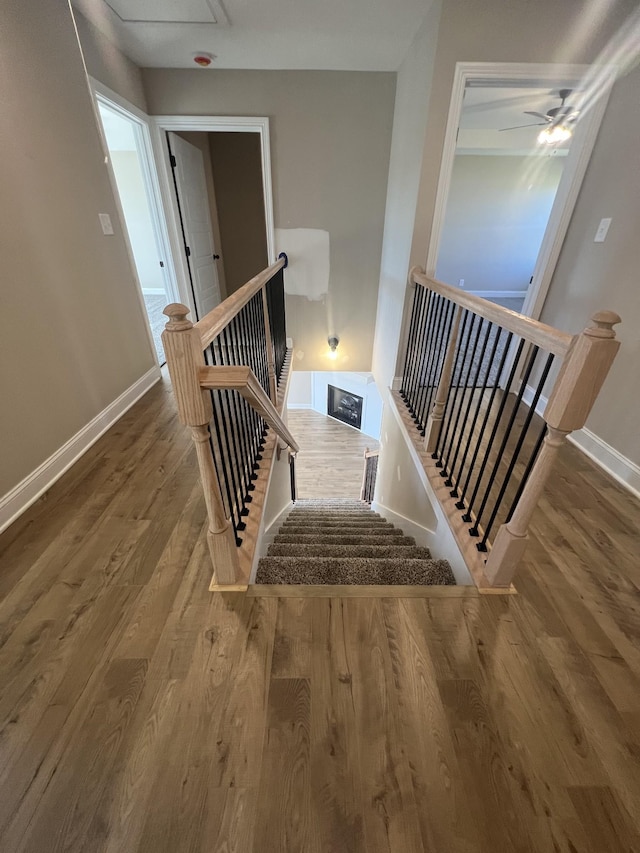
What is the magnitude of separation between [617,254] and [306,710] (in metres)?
2.69

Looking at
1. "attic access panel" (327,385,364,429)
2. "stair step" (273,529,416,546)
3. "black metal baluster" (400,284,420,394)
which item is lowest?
"attic access panel" (327,385,364,429)

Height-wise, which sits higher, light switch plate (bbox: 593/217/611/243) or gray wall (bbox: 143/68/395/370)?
gray wall (bbox: 143/68/395/370)

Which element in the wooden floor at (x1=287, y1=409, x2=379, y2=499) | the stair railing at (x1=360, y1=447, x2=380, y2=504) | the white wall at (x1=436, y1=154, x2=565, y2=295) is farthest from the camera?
the white wall at (x1=436, y1=154, x2=565, y2=295)

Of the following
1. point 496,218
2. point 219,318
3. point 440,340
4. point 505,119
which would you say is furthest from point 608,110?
point 496,218

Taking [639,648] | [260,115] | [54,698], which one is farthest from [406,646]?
[260,115]

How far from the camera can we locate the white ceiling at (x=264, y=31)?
2080 mm

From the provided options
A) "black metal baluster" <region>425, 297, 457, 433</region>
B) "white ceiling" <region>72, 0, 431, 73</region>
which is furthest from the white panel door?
"black metal baluster" <region>425, 297, 457, 433</region>

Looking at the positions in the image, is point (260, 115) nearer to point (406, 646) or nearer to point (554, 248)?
Result: point (554, 248)

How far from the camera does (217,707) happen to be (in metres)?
0.99

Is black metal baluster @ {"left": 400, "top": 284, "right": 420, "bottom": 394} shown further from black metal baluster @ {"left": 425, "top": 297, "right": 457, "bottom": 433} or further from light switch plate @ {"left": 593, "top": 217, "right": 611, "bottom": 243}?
light switch plate @ {"left": 593, "top": 217, "right": 611, "bottom": 243}

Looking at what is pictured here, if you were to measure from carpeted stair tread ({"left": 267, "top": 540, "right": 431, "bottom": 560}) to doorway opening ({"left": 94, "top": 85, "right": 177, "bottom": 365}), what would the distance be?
7.03 ft

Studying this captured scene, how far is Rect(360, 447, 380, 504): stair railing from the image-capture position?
16.2 feet

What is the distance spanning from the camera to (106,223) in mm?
2381

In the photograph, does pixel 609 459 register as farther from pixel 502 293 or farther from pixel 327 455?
pixel 502 293
